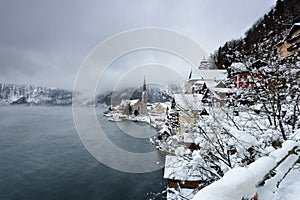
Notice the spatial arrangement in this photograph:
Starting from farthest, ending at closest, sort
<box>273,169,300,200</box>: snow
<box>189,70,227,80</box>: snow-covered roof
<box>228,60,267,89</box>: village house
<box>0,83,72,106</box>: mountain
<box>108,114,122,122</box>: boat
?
<box>0,83,72,106</box>: mountain → <box>108,114,122,122</box>: boat → <box>189,70,227,80</box>: snow-covered roof → <box>228,60,267,89</box>: village house → <box>273,169,300,200</box>: snow

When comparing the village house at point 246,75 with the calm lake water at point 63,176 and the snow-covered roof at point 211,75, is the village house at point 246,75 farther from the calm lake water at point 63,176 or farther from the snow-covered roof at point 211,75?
the snow-covered roof at point 211,75

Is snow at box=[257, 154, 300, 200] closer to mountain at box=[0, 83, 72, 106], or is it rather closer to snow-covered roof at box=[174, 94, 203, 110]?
snow-covered roof at box=[174, 94, 203, 110]

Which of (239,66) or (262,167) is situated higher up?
(239,66)

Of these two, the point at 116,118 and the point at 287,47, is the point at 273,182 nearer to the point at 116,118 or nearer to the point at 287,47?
the point at 287,47

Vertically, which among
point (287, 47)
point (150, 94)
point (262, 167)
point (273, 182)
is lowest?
point (273, 182)

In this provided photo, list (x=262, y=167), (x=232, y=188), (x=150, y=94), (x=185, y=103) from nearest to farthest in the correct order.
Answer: (x=232, y=188) < (x=262, y=167) < (x=185, y=103) < (x=150, y=94)

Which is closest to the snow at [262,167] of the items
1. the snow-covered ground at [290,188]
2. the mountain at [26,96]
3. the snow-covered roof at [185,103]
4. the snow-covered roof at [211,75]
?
the snow-covered ground at [290,188]

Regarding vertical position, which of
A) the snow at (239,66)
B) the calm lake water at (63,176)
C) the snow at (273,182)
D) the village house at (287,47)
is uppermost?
the village house at (287,47)

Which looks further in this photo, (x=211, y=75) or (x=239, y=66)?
(x=211, y=75)

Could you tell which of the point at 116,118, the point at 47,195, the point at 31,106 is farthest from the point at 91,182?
the point at 31,106

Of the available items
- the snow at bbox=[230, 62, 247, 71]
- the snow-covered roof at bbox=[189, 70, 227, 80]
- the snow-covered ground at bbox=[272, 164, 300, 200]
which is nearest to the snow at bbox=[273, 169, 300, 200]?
the snow-covered ground at bbox=[272, 164, 300, 200]

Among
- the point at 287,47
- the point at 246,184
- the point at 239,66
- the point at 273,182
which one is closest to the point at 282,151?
the point at 273,182

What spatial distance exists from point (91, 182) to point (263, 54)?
1254cm

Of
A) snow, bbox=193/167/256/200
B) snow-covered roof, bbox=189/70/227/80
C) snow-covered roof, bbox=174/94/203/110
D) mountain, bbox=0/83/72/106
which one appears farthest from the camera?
mountain, bbox=0/83/72/106
